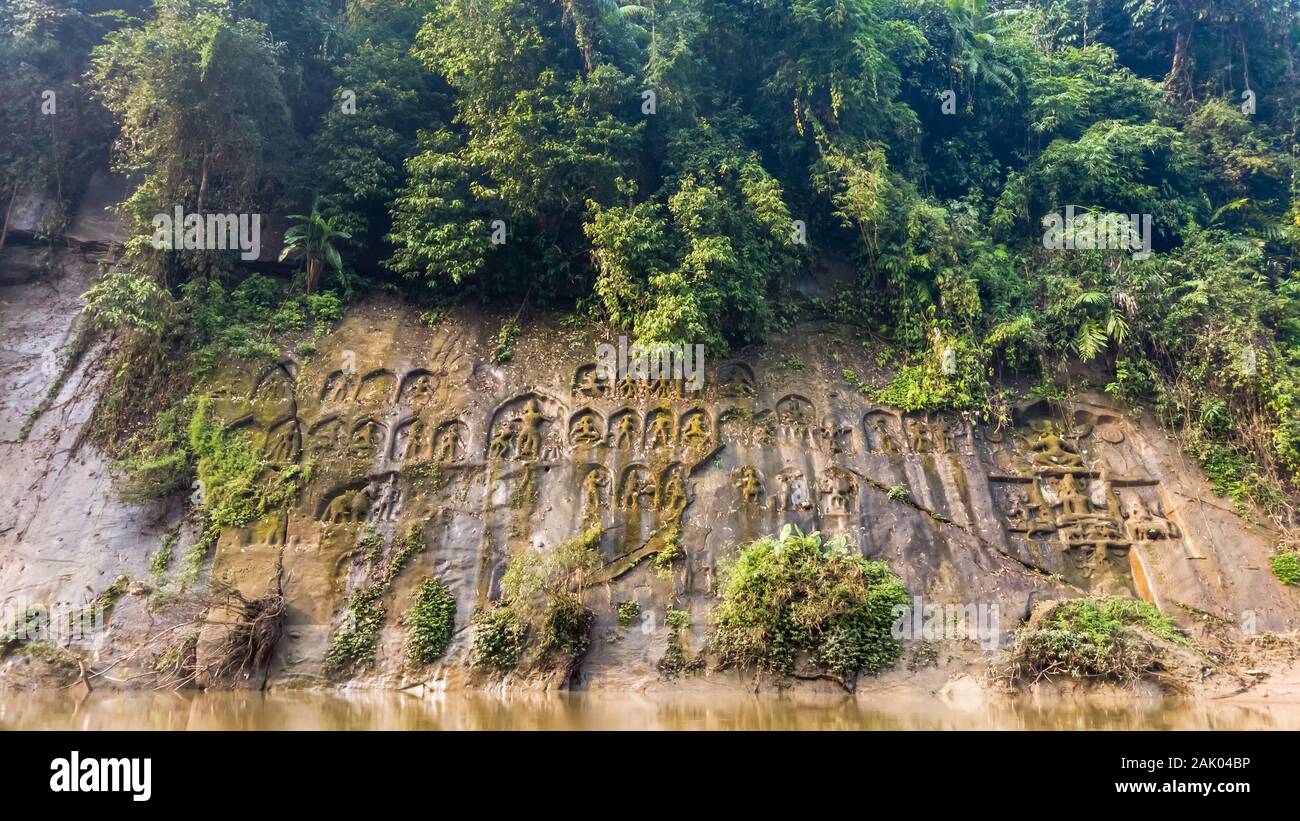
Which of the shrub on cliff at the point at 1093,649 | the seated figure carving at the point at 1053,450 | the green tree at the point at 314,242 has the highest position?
the green tree at the point at 314,242

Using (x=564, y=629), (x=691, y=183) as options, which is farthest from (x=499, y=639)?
(x=691, y=183)

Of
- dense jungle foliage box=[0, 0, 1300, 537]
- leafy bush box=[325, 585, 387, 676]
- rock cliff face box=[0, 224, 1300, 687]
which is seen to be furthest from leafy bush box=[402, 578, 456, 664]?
dense jungle foliage box=[0, 0, 1300, 537]

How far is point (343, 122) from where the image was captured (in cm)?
1477

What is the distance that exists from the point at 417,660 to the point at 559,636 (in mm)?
2029

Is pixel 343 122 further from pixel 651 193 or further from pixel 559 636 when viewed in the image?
pixel 559 636

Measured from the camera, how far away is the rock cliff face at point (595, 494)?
37.6 ft

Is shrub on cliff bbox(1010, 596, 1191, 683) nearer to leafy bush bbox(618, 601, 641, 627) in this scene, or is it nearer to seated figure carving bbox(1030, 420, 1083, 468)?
seated figure carving bbox(1030, 420, 1083, 468)

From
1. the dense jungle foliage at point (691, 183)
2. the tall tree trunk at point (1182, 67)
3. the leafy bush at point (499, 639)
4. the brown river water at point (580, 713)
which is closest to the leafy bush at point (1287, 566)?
the dense jungle foliage at point (691, 183)

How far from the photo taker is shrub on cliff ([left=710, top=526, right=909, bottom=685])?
1077 centimetres

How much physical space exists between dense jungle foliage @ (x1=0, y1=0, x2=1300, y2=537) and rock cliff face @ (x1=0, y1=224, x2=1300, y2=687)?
0.84 m

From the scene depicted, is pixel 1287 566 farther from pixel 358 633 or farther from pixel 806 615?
pixel 358 633

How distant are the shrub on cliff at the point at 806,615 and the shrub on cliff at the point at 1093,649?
1714mm

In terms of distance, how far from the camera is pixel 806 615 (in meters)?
10.7

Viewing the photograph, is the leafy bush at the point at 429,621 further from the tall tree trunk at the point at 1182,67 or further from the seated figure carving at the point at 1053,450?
the tall tree trunk at the point at 1182,67
